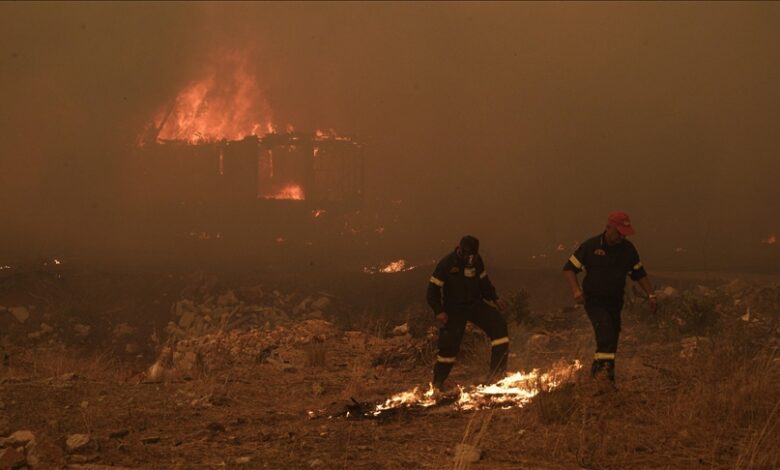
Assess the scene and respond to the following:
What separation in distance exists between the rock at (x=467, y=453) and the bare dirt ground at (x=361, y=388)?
15 mm

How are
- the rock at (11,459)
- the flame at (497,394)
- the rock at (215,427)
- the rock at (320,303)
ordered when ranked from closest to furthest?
1. the rock at (11,459)
2. the rock at (215,427)
3. the flame at (497,394)
4. the rock at (320,303)

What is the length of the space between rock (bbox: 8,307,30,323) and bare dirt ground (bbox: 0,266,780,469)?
0.03m

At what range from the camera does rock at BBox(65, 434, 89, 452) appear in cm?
512

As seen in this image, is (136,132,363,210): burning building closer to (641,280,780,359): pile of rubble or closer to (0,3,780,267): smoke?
(0,3,780,267): smoke

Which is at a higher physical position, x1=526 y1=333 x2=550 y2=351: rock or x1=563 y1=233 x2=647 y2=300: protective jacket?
x1=563 y1=233 x2=647 y2=300: protective jacket

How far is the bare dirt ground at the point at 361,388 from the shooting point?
16.4 ft

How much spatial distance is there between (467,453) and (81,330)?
941 cm

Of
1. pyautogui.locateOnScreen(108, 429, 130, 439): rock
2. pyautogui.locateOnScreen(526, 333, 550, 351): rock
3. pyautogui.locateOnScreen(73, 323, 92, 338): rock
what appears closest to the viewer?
pyautogui.locateOnScreen(108, 429, 130, 439): rock

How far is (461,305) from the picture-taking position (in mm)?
6883

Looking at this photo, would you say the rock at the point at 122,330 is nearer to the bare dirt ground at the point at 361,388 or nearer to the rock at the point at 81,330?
the bare dirt ground at the point at 361,388

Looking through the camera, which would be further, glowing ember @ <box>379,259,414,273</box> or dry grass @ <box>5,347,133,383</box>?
glowing ember @ <box>379,259,414,273</box>

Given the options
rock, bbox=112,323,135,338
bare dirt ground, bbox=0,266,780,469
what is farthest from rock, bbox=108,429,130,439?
Answer: rock, bbox=112,323,135,338

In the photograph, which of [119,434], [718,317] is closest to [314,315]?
[718,317]

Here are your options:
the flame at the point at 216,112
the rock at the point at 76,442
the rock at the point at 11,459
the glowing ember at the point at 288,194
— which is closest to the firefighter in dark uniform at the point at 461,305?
the rock at the point at 76,442
